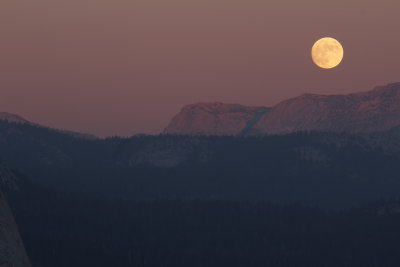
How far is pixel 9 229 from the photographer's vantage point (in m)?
36.5

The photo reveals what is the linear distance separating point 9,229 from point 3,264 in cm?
196

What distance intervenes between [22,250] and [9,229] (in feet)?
2.81

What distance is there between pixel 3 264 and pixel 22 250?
74.3 inches

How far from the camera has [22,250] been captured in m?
36.7

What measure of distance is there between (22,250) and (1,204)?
176 cm

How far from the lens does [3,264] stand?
3481cm

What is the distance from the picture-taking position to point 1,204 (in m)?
36.3

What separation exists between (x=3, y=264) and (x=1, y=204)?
7.83ft
